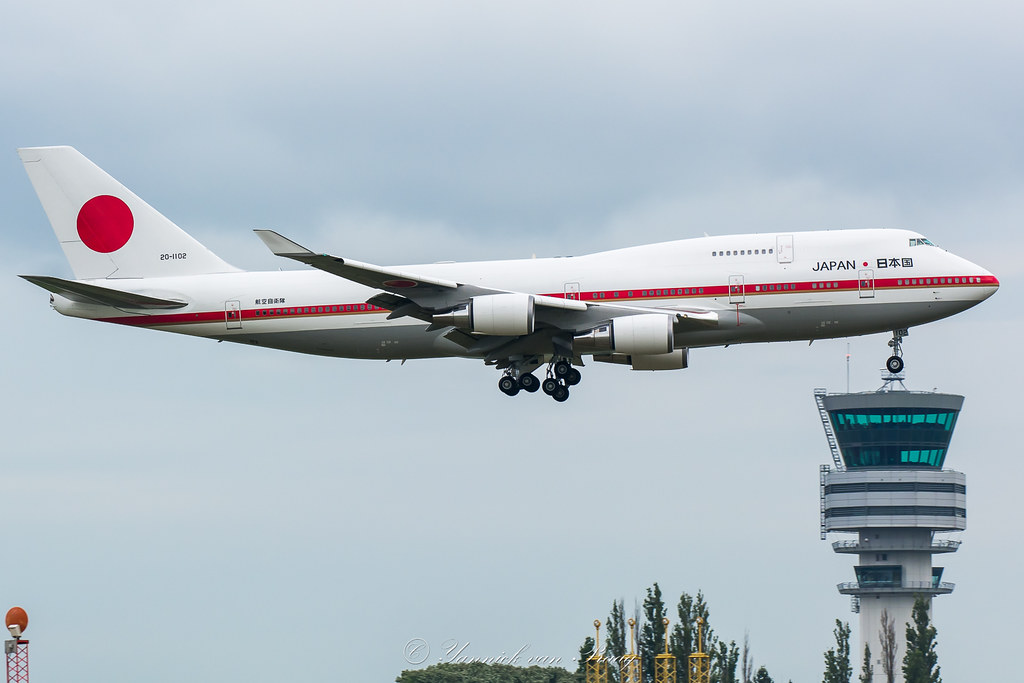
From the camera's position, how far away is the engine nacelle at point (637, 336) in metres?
53.0

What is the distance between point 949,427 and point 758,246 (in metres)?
135

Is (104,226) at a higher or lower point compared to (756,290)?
higher

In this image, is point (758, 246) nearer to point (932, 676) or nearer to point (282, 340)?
point (282, 340)

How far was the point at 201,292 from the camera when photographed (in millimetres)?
59531

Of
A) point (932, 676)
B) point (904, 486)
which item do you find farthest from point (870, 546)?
point (932, 676)

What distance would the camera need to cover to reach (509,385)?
5900cm

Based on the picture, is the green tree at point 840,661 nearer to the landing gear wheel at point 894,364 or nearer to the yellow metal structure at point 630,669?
the yellow metal structure at point 630,669

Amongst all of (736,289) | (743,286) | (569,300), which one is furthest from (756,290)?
(569,300)

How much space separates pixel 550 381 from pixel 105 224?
20986mm

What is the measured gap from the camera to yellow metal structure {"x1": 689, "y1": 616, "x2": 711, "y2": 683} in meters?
107

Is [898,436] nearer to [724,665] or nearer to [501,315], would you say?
[724,665]

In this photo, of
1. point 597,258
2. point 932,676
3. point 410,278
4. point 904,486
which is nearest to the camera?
point 410,278

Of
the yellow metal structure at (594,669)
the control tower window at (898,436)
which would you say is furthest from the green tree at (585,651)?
the control tower window at (898,436)

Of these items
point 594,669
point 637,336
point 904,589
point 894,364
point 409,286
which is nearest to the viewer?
point 637,336
